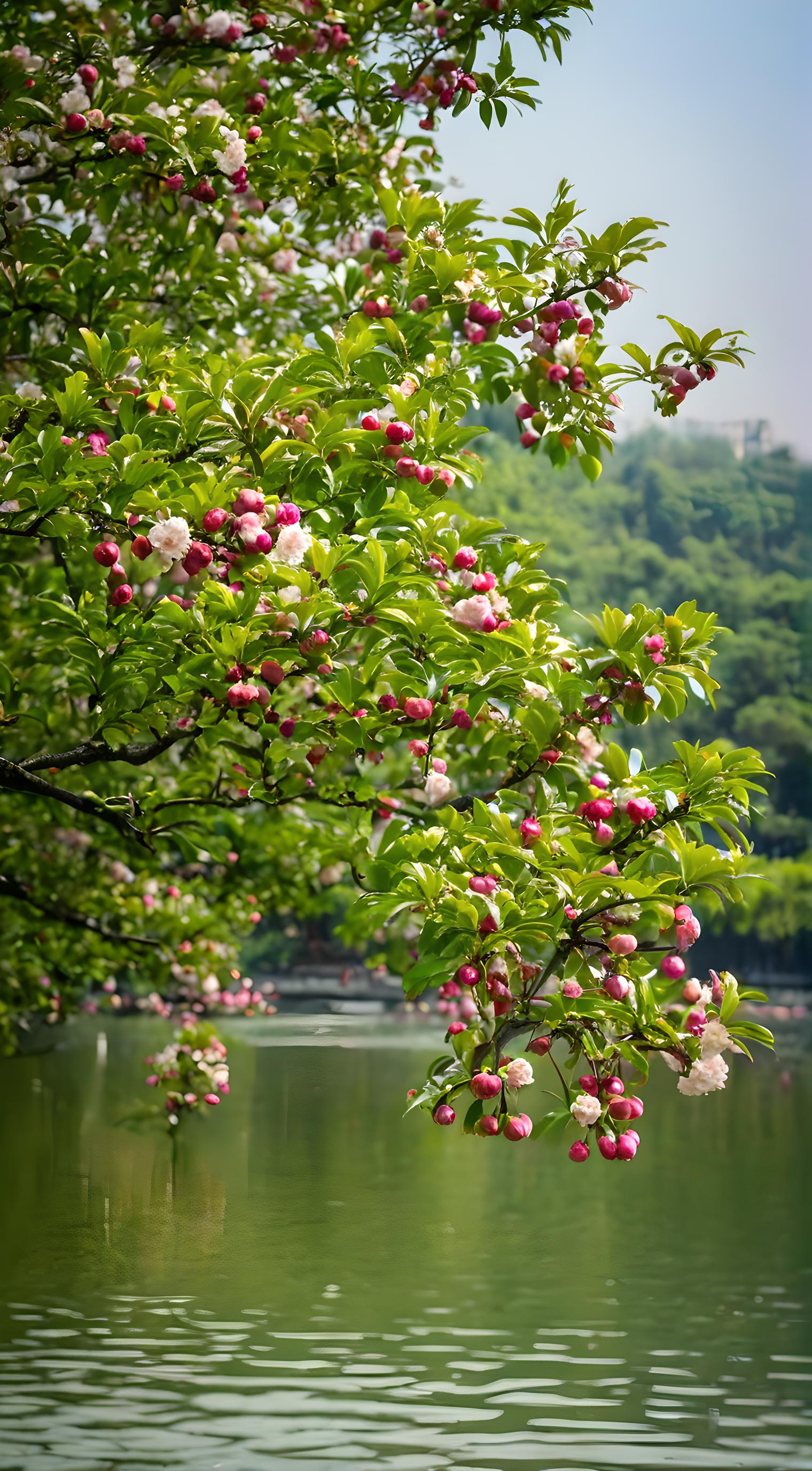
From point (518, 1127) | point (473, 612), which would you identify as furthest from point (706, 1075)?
point (473, 612)

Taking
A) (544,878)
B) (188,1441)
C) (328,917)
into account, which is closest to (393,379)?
(544,878)

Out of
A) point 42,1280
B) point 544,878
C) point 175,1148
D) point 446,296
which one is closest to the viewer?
point 544,878

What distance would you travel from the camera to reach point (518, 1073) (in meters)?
4.26

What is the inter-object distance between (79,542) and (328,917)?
3670 centimetres

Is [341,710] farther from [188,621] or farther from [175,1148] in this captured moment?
[175,1148]

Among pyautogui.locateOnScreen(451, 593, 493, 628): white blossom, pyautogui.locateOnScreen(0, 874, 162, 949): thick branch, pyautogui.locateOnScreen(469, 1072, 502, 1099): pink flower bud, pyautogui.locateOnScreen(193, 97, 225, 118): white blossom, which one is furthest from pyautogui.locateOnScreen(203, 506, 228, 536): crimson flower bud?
pyautogui.locateOnScreen(0, 874, 162, 949): thick branch

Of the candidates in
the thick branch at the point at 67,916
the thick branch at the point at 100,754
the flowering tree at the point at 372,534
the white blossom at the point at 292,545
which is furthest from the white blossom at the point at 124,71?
the thick branch at the point at 67,916

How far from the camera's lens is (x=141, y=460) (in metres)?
4.74

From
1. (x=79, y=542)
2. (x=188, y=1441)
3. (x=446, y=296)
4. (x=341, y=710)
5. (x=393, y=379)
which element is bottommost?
(x=188, y=1441)

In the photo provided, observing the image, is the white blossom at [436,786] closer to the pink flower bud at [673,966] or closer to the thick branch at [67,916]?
the pink flower bud at [673,966]

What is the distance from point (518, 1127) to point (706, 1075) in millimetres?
585

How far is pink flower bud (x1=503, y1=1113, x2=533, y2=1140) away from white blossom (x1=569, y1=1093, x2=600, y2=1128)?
153 mm

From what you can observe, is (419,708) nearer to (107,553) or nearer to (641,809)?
(641,809)

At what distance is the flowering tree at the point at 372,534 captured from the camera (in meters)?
4.36
